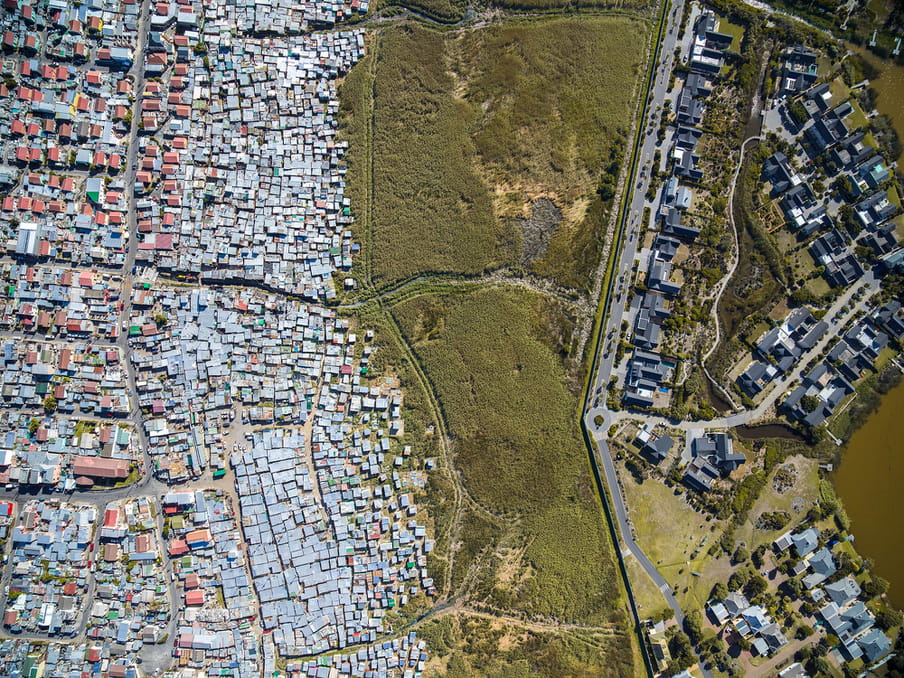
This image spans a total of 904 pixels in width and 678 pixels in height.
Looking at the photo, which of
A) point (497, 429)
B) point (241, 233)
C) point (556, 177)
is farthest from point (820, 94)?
point (241, 233)

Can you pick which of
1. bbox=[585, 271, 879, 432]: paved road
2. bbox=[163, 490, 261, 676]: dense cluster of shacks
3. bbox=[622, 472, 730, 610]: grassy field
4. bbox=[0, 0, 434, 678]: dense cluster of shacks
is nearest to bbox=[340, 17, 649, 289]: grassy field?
bbox=[0, 0, 434, 678]: dense cluster of shacks

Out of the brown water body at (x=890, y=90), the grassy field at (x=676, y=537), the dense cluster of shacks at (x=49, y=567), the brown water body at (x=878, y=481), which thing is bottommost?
the dense cluster of shacks at (x=49, y=567)

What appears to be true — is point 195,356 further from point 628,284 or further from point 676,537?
point 676,537

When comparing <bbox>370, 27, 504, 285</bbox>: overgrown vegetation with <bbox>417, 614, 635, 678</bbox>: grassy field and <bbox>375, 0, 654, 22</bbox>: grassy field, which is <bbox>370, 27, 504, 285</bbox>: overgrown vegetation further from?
<bbox>417, 614, 635, 678</bbox>: grassy field

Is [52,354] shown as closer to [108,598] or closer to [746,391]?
[108,598]

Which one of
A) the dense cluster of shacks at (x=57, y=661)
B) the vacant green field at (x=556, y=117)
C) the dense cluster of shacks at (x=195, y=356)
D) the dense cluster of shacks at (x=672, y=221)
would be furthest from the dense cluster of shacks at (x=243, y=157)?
the dense cluster of shacks at (x=57, y=661)

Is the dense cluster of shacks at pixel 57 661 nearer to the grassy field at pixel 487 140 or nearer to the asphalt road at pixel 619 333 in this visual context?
the grassy field at pixel 487 140

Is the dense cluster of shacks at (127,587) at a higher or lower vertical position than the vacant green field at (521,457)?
lower
